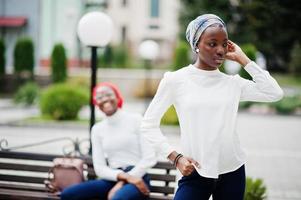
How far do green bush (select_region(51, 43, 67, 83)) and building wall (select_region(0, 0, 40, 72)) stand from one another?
8.06 metres

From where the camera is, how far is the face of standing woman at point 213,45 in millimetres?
2441

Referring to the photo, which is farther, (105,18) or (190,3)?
(190,3)

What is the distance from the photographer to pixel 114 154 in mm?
4133

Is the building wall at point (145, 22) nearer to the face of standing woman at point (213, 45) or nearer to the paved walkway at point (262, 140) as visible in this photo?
the paved walkway at point (262, 140)

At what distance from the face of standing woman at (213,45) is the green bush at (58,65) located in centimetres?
2130

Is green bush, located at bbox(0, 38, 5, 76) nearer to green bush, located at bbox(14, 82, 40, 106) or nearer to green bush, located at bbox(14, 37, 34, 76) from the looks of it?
green bush, located at bbox(14, 37, 34, 76)

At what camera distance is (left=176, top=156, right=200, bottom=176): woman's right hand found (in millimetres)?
2457

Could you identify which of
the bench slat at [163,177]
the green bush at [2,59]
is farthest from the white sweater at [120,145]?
the green bush at [2,59]

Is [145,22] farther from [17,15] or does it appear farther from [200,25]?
[200,25]

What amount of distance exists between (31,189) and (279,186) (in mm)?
4148

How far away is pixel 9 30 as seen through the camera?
31688 mm

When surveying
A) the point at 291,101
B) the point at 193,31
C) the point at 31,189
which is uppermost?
the point at 193,31

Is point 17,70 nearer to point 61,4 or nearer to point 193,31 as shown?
point 61,4

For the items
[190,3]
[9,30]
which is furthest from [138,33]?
[9,30]
